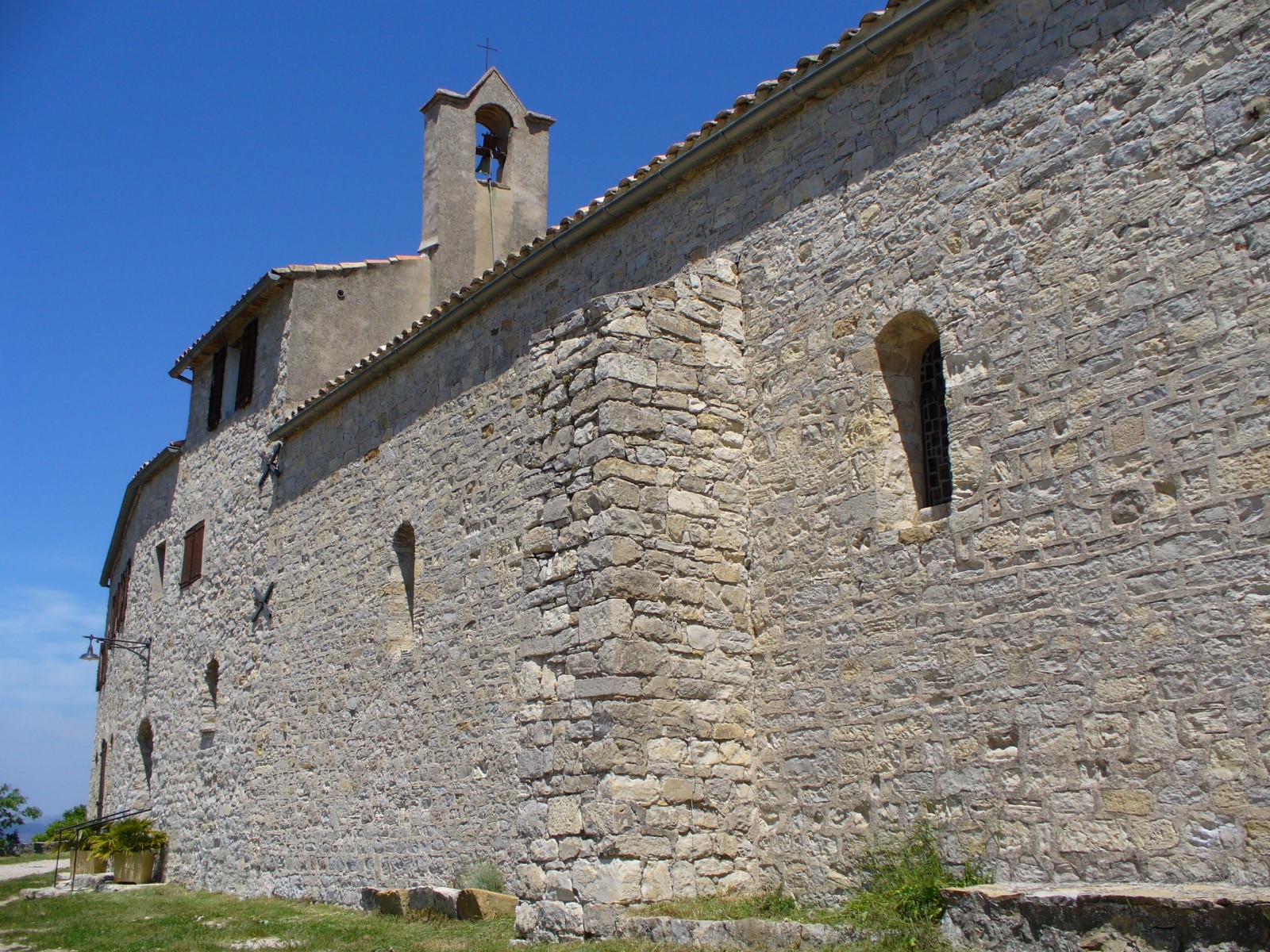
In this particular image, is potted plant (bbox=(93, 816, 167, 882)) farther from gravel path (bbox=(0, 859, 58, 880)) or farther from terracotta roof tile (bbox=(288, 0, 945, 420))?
terracotta roof tile (bbox=(288, 0, 945, 420))

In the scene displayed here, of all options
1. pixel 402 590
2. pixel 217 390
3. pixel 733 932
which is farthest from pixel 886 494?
pixel 217 390

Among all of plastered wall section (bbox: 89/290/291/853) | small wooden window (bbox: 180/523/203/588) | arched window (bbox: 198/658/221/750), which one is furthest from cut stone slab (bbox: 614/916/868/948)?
small wooden window (bbox: 180/523/203/588)

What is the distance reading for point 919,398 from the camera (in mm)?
7434

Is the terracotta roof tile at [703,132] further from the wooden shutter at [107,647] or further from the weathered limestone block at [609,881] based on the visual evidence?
the wooden shutter at [107,647]

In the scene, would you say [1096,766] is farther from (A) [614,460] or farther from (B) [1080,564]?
(A) [614,460]

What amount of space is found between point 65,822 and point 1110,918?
26.4 meters

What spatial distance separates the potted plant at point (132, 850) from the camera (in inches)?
670

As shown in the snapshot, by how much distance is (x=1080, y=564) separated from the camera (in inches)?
235

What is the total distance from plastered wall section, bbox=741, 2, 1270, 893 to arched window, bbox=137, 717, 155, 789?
1525cm

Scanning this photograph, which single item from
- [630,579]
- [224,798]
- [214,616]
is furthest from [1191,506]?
[214,616]

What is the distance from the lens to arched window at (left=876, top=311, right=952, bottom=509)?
7258mm

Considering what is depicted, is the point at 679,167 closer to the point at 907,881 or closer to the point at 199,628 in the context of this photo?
the point at 907,881

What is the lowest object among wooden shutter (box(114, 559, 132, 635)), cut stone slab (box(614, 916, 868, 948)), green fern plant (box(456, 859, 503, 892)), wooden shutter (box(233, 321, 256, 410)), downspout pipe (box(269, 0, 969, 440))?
green fern plant (box(456, 859, 503, 892))

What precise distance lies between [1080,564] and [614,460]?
116 inches
